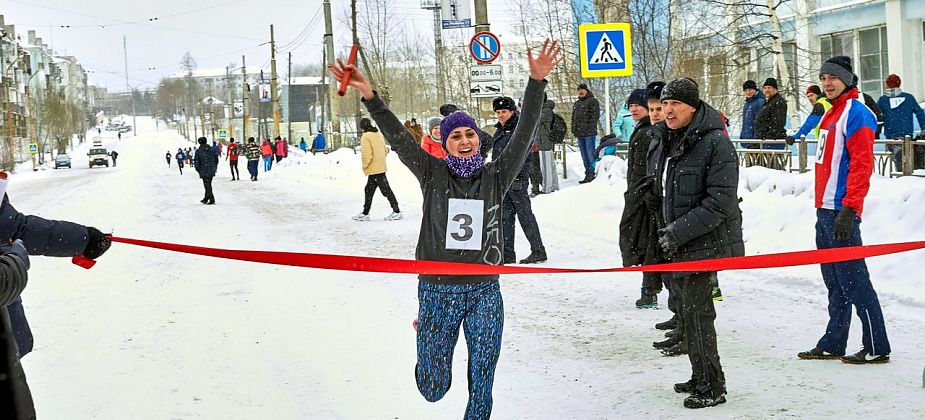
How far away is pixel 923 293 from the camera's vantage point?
7.47 m

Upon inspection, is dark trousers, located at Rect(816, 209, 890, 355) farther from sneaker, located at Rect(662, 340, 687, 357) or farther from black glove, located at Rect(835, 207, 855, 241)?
sneaker, located at Rect(662, 340, 687, 357)

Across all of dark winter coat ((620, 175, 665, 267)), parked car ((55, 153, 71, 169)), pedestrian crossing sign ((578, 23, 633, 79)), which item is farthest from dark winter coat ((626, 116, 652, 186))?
parked car ((55, 153, 71, 169))

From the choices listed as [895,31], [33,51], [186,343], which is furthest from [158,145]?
[186,343]

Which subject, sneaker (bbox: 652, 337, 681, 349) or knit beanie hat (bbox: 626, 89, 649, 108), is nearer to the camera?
sneaker (bbox: 652, 337, 681, 349)

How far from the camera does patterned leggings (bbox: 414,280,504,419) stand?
4434 millimetres

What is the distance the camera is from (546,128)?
16.9 metres

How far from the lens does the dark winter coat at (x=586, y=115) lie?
56.8ft

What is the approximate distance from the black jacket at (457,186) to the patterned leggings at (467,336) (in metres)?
0.07

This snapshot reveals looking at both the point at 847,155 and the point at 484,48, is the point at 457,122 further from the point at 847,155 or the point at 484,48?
the point at 484,48

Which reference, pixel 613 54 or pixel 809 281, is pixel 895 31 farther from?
pixel 809 281

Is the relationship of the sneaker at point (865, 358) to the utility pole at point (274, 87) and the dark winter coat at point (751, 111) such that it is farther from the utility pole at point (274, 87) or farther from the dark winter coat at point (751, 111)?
the utility pole at point (274, 87)

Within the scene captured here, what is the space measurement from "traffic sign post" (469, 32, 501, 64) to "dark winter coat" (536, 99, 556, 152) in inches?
49.4

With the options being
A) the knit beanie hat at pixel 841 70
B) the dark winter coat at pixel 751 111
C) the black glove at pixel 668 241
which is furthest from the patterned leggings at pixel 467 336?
the dark winter coat at pixel 751 111

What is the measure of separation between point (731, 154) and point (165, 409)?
11.5 ft
